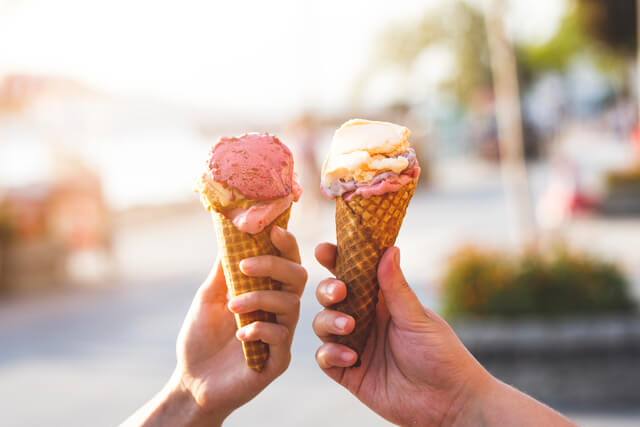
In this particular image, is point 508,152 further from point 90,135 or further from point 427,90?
point 427,90

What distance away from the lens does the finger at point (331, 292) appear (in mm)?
1656

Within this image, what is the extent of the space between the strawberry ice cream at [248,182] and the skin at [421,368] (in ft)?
0.82

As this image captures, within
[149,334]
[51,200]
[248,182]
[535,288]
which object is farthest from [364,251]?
[51,200]

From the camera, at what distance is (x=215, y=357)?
1.84m

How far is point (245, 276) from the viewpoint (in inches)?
68.5

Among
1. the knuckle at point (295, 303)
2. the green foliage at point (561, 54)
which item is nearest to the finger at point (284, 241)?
the knuckle at point (295, 303)

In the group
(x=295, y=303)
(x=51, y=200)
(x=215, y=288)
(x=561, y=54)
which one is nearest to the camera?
(x=295, y=303)

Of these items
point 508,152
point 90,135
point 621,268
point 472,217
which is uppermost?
point 90,135

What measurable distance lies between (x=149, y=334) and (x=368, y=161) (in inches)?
214

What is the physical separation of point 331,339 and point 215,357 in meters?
0.35

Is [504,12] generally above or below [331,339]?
above

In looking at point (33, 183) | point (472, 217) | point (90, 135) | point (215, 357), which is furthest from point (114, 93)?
point (215, 357)

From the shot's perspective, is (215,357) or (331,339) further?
(215,357)

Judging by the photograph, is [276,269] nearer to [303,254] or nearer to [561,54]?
[303,254]
